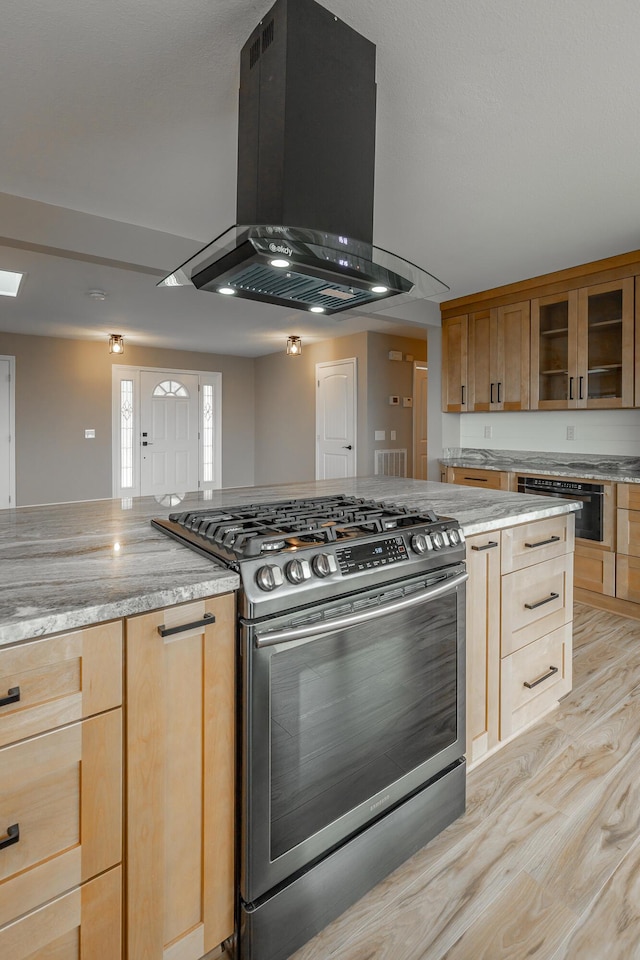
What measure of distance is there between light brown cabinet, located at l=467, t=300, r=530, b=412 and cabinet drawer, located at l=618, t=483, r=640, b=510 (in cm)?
109

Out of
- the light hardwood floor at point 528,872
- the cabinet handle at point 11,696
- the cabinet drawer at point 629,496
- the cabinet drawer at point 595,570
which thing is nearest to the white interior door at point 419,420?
the cabinet drawer at point 595,570

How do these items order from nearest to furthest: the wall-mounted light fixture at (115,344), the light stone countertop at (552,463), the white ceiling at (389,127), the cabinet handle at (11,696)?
the cabinet handle at (11,696), the white ceiling at (389,127), the light stone countertop at (552,463), the wall-mounted light fixture at (115,344)

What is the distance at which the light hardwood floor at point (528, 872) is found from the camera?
1265 mm

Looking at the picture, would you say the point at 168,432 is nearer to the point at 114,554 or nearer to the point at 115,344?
the point at 115,344

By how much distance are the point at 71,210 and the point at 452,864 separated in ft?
11.3

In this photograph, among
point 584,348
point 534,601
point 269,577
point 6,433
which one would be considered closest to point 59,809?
point 269,577

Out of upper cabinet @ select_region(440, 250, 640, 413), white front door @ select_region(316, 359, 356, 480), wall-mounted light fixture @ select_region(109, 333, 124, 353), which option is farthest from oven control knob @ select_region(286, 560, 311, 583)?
wall-mounted light fixture @ select_region(109, 333, 124, 353)

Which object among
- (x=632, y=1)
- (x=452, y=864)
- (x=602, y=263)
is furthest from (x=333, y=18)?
(x=602, y=263)

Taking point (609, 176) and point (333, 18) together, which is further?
point (609, 176)

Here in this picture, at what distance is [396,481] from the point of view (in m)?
2.93

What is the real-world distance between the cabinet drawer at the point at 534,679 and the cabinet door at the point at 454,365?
2.96 metres

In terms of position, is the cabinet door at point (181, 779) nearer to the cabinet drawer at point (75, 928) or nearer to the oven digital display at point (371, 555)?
the cabinet drawer at point (75, 928)

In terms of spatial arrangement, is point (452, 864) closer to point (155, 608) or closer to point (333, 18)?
point (155, 608)

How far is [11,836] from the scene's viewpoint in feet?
2.95
